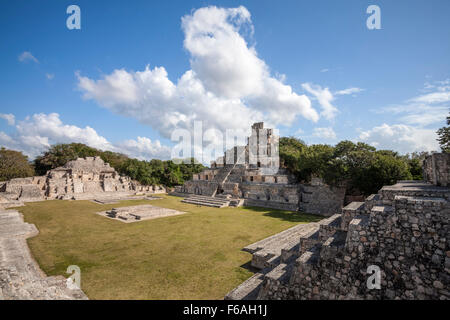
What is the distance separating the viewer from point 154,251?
347 inches

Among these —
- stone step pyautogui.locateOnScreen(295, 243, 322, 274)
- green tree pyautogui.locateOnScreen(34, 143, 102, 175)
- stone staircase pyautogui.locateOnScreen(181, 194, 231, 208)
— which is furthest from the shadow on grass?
green tree pyautogui.locateOnScreen(34, 143, 102, 175)

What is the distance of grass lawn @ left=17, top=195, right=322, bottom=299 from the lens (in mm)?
6133

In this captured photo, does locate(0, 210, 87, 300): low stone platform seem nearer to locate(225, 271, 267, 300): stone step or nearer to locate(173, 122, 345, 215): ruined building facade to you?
locate(225, 271, 267, 300): stone step

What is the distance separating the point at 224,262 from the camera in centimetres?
779

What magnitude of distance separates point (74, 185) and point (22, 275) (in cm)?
2353

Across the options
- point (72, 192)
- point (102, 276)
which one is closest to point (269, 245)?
point (102, 276)

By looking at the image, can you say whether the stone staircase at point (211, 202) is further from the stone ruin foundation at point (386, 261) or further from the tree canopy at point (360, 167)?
the stone ruin foundation at point (386, 261)

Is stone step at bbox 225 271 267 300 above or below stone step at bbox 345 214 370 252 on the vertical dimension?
below

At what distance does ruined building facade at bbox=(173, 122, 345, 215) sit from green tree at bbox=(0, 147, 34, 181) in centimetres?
2145

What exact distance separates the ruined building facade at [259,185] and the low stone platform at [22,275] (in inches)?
525

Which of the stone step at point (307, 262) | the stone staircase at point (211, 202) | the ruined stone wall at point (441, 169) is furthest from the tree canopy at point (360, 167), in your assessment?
the stone step at point (307, 262)

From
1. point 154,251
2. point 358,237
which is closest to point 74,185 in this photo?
point 154,251
